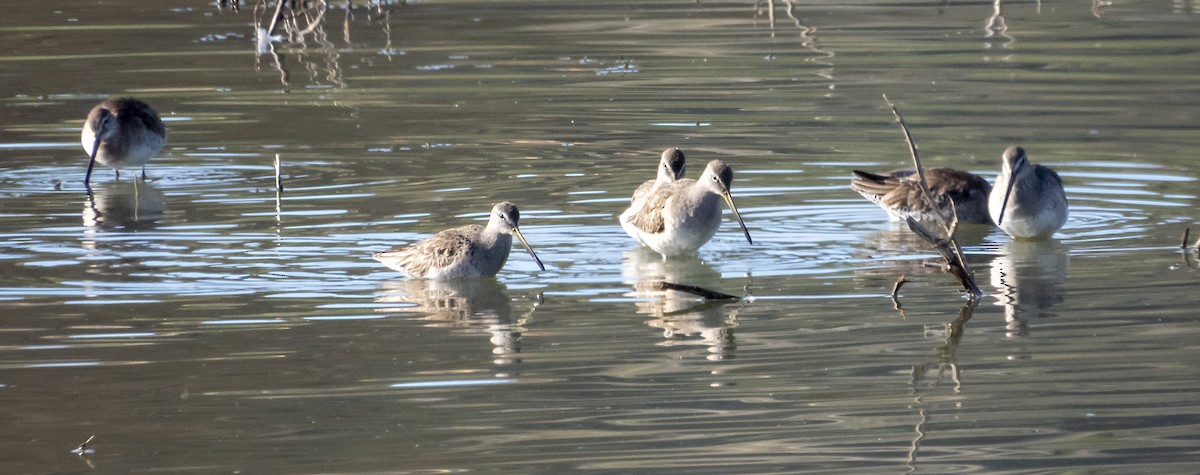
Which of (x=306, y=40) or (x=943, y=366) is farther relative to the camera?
(x=306, y=40)

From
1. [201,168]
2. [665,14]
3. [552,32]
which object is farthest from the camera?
[665,14]

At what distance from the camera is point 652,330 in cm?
866

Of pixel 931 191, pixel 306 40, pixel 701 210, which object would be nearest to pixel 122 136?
pixel 701 210

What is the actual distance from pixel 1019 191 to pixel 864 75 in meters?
7.75

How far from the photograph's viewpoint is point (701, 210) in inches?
416

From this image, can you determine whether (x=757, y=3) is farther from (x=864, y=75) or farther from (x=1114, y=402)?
(x=1114, y=402)

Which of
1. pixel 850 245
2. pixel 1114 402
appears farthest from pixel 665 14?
pixel 1114 402

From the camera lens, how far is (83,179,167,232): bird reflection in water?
11836mm

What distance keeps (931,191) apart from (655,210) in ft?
7.21

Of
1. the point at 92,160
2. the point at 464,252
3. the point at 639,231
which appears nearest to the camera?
the point at 464,252

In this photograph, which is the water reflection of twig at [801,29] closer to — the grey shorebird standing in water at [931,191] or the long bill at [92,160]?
the grey shorebird standing in water at [931,191]

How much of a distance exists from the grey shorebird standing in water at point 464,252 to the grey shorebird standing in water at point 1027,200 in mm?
3090

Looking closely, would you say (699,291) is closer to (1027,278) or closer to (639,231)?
(639,231)

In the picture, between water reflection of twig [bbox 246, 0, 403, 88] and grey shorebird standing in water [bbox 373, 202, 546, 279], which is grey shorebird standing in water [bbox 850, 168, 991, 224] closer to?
grey shorebird standing in water [bbox 373, 202, 546, 279]
